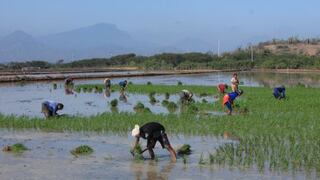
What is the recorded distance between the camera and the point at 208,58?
362ft

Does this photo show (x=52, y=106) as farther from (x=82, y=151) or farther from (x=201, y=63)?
(x=201, y=63)

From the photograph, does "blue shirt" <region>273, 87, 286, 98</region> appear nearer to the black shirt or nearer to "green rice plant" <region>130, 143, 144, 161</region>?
"green rice plant" <region>130, 143, 144, 161</region>

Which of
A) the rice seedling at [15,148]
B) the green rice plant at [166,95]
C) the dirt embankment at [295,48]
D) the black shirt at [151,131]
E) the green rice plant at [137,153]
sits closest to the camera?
the black shirt at [151,131]

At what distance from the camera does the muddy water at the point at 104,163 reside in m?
9.96

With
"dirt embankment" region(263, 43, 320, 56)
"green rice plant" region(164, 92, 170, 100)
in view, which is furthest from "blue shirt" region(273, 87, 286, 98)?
"dirt embankment" region(263, 43, 320, 56)

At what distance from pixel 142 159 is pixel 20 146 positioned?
10.1ft

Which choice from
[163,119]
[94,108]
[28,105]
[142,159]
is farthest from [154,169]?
[28,105]

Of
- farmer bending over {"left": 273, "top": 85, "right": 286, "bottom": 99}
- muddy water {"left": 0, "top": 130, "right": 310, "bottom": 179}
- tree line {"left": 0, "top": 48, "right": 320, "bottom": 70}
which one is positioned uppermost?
tree line {"left": 0, "top": 48, "right": 320, "bottom": 70}

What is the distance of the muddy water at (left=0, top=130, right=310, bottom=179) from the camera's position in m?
9.96

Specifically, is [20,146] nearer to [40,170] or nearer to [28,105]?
[40,170]

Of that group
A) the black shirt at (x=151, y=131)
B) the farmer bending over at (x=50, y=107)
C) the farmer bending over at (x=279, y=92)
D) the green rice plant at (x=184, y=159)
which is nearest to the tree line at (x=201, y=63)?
the farmer bending over at (x=279, y=92)

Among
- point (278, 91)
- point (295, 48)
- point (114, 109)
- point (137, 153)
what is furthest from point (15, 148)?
point (295, 48)

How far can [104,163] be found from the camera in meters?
11.2

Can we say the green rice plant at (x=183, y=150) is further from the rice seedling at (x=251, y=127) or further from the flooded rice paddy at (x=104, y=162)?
the rice seedling at (x=251, y=127)
